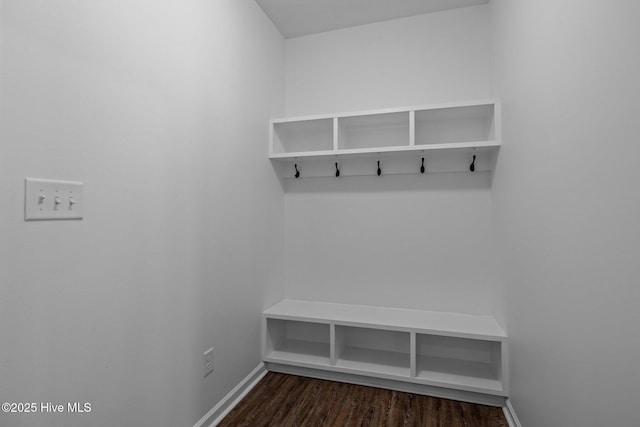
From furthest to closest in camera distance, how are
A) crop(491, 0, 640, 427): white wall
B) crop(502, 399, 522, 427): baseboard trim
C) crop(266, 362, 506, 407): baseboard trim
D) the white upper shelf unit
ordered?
the white upper shelf unit → crop(266, 362, 506, 407): baseboard trim → crop(502, 399, 522, 427): baseboard trim → crop(491, 0, 640, 427): white wall

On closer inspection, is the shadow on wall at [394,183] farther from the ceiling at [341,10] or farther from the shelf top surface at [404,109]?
the ceiling at [341,10]

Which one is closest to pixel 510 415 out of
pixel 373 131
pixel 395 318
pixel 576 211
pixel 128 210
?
pixel 395 318

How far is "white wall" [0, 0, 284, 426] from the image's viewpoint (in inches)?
35.0

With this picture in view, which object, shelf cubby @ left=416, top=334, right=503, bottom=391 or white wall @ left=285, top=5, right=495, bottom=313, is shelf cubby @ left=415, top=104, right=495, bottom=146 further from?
shelf cubby @ left=416, top=334, right=503, bottom=391

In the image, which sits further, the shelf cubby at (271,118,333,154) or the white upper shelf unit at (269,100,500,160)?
the shelf cubby at (271,118,333,154)

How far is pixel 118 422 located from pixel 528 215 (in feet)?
6.07

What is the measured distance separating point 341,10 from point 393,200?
1.41 meters

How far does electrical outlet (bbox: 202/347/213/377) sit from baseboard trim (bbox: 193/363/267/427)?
0.22m

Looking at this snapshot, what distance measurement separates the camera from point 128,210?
1.21m

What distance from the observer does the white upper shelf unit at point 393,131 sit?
6.61 ft

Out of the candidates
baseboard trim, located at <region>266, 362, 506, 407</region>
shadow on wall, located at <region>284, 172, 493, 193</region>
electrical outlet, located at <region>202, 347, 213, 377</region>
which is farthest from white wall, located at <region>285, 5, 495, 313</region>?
electrical outlet, located at <region>202, 347, 213, 377</region>

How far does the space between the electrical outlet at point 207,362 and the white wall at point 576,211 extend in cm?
151

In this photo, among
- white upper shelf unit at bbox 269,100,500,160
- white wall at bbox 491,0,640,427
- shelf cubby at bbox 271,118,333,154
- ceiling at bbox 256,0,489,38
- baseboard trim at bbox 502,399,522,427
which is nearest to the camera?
white wall at bbox 491,0,640,427

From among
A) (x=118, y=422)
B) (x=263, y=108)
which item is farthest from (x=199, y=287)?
(x=263, y=108)
